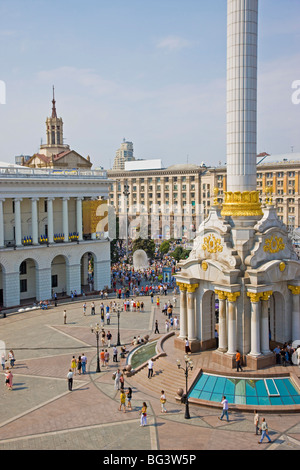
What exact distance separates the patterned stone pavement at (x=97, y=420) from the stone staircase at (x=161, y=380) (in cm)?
29

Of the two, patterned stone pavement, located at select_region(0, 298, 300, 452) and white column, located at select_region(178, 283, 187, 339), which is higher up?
white column, located at select_region(178, 283, 187, 339)

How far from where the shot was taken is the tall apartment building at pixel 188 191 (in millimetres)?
116000

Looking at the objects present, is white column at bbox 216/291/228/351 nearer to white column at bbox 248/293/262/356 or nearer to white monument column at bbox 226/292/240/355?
white monument column at bbox 226/292/240/355

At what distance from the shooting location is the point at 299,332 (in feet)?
111

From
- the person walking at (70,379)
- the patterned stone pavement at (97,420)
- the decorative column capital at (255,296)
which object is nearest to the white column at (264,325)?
the decorative column capital at (255,296)

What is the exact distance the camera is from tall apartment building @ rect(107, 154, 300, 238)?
11600 centimetres

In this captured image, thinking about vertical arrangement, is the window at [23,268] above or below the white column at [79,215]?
below

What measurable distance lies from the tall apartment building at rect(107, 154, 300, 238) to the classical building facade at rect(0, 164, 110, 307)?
5552 cm

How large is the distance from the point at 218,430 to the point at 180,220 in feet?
342

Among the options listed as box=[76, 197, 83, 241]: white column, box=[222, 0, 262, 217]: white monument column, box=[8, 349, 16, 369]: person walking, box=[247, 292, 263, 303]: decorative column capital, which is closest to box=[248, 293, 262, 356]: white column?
box=[247, 292, 263, 303]: decorative column capital

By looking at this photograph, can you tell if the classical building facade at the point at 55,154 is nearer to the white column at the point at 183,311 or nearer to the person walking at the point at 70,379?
the white column at the point at 183,311

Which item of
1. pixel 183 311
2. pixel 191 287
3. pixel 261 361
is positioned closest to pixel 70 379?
pixel 183 311

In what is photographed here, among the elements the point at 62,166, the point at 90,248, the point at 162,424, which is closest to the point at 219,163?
the point at 62,166

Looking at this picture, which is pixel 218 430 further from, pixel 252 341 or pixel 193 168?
pixel 193 168
